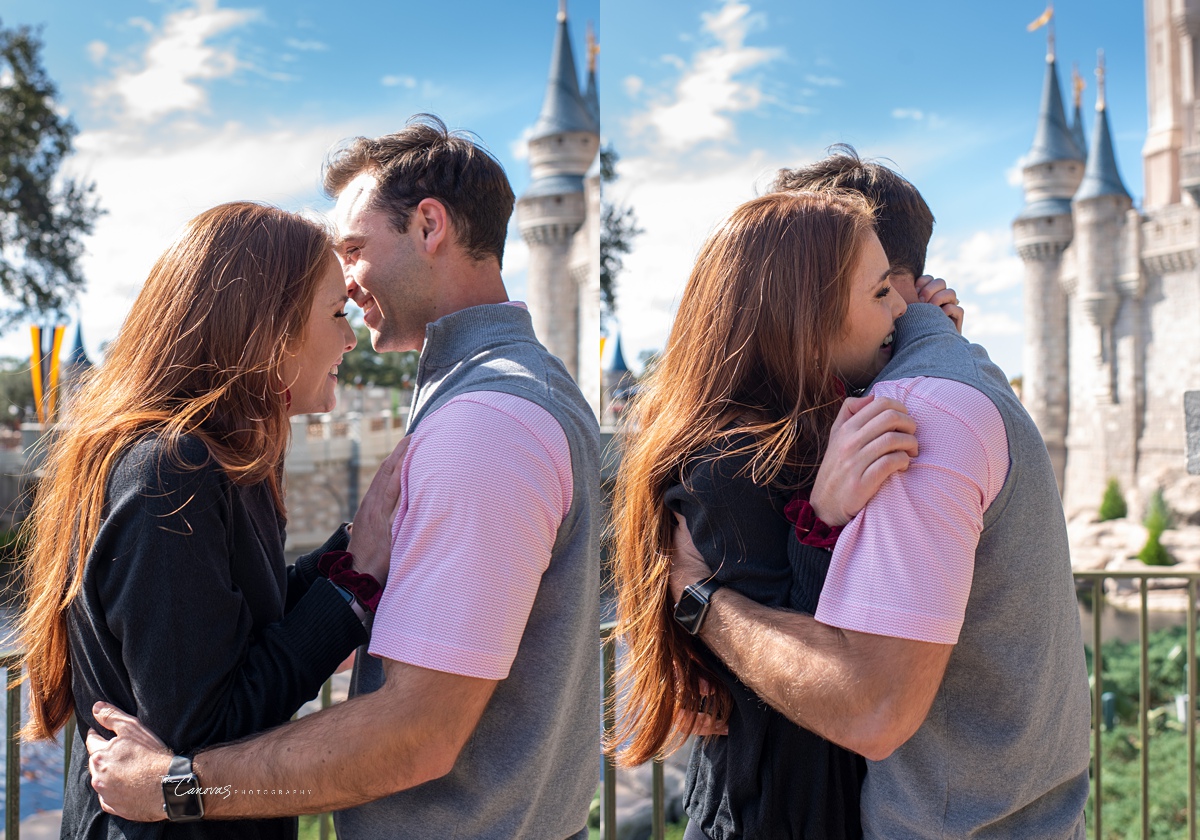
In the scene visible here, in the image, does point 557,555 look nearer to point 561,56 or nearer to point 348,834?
Result: point 348,834

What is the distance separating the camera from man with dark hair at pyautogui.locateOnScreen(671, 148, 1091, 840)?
962mm

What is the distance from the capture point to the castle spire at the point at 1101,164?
435 inches

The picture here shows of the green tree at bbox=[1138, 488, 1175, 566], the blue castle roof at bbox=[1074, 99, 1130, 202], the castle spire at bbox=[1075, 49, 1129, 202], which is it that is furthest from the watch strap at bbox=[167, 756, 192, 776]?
the blue castle roof at bbox=[1074, 99, 1130, 202]

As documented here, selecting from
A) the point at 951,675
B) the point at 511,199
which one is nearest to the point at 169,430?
the point at 511,199

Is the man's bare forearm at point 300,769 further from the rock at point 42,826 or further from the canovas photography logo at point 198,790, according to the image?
the rock at point 42,826

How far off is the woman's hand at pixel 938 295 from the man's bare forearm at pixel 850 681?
1.82 ft

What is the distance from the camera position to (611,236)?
34.3ft

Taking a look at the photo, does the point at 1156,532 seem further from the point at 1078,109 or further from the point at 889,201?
the point at 889,201

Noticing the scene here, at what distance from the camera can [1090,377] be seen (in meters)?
12.8

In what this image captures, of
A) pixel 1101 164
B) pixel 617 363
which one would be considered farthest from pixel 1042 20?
pixel 617 363

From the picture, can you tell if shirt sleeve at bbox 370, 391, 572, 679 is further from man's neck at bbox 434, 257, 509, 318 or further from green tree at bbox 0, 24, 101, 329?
green tree at bbox 0, 24, 101, 329

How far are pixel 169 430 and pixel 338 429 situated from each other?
61.8 ft

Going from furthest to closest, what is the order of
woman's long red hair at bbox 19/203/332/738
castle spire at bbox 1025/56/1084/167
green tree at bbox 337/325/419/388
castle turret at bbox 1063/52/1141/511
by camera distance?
1. green tree at bbox 337/325/419/388
2. castle turret at bbox 1063/52/1141/511
3. castle spire at bbox 1025/56/1084/167
4. woman's long red hair at bbox 19/203/332/738

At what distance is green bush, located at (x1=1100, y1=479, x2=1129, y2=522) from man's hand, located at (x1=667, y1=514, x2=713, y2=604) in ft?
38.7
